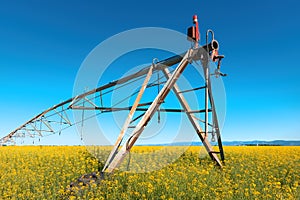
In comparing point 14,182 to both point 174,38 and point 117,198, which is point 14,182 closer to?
point 117,198

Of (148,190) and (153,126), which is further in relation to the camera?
(153,126)

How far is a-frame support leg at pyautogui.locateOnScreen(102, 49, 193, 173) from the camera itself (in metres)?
7.07

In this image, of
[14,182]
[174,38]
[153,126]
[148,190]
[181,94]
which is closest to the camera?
[148,190]

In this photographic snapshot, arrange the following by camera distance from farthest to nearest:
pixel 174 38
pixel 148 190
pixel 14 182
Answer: pixel 174 38
pixel 14 182
pixel 148 190

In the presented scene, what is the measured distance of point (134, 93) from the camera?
927 centimetres

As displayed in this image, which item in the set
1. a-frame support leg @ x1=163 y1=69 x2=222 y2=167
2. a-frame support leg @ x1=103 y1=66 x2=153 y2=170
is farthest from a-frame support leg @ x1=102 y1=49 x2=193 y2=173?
a-frame support leg @ x1=163 y1=69 x2=222 y2=167

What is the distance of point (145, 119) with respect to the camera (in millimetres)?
7488

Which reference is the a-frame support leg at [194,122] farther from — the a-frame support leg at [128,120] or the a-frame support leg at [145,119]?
the a-frame support leg at [145,119]

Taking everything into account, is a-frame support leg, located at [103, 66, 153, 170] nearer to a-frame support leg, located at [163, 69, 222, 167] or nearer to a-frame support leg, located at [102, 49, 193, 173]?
a-frame support leg, located at [102, 49, 193, 173]

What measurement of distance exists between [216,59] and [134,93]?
10.8 feet

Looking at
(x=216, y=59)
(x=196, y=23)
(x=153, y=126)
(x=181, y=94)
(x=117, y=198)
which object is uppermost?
(x=196, y=23)

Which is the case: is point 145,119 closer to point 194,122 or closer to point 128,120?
point 128,120

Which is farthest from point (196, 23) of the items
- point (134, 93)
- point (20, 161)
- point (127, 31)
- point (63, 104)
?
point (20, 161)

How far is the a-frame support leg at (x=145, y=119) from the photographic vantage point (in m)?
7.07
